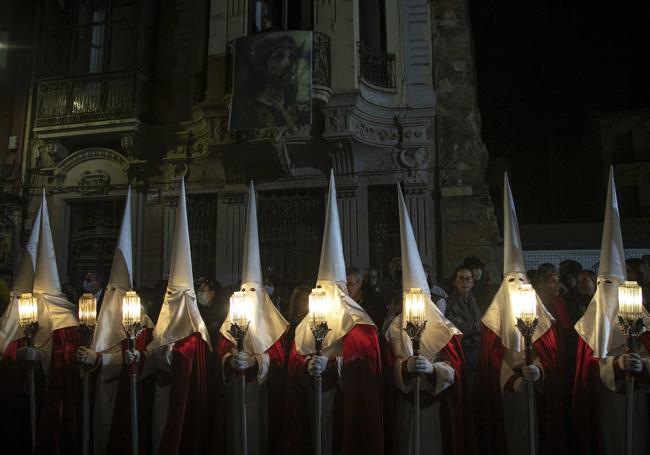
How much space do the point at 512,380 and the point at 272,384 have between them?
6.88 feet

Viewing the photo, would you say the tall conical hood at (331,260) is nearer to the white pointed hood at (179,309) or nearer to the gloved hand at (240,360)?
the gloved hand at (240,360)

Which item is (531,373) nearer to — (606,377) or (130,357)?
(606,377)

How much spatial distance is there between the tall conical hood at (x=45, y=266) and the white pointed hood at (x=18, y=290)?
0.18m

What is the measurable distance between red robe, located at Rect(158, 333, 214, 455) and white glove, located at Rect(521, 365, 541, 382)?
2.77 metres

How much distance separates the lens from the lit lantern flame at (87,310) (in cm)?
534

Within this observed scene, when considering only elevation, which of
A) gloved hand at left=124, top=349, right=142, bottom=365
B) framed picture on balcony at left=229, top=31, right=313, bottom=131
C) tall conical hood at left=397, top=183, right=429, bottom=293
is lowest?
gloved hand at left=124, top=349, right=142, bottom=365

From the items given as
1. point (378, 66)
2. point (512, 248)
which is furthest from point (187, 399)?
point (378, 66)

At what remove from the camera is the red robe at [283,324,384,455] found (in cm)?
434

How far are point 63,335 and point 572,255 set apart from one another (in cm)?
827

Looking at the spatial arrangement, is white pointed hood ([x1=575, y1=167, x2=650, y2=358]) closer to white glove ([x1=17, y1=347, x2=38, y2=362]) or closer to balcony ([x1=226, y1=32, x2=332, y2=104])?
white glove ([x1=17, y1=347, x2=38, y2=362])

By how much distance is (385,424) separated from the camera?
4.59 meters

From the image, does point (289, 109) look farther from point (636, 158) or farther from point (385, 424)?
point (636, 158)

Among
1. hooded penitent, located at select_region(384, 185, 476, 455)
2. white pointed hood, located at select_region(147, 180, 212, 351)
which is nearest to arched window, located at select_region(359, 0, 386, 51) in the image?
white pointed hood, located at select_region(147, 180, 212, 351)

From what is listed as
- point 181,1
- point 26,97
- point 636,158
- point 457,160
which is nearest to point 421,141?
point 457,160
